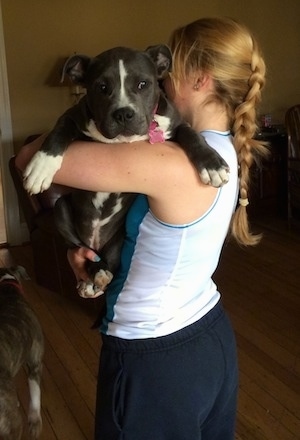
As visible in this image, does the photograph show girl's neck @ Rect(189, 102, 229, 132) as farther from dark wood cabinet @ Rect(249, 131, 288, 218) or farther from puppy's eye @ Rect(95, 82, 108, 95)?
dark wood cabinet @ Rect(249, 131, 288, 218)

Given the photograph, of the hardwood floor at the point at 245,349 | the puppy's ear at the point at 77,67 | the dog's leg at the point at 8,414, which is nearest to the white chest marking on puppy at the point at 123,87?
the puppy's ear at the point at 77,67

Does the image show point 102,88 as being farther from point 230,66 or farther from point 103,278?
point 103,278

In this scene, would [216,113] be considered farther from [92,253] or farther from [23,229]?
[23,229]

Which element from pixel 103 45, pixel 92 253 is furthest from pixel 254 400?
pixel 103 45

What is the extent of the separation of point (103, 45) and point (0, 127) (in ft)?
3.83

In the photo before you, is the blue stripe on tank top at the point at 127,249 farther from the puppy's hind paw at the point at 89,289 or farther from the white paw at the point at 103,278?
the puppy's hind paw at the point at 89,289

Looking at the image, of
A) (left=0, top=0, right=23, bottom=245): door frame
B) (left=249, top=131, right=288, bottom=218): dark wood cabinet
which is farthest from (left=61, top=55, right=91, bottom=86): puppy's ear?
(left=249, top=131, right=288, bottom=218): dark wood cabinet

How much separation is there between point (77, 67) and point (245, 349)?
1.89 metres

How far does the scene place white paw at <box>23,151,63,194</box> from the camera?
44.1 inches

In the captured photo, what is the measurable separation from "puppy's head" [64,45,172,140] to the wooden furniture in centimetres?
328

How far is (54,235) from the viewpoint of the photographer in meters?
3.25

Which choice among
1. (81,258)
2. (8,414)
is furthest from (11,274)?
(81,258)

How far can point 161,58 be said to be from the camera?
1.28m

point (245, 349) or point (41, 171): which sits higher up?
point (41, 171)
